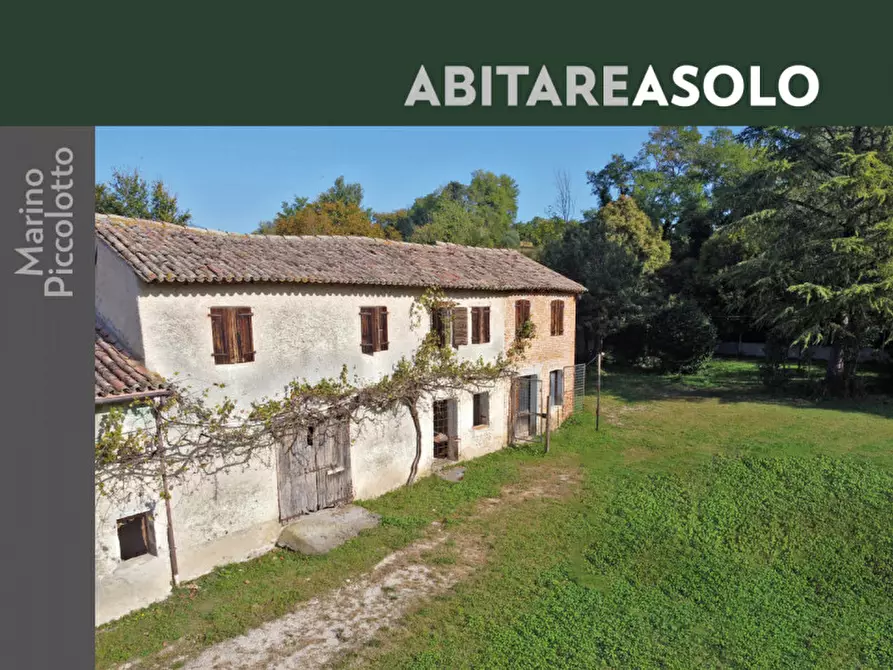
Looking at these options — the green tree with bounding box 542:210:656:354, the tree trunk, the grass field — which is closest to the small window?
the grass field

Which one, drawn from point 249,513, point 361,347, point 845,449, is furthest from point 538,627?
point 845,449

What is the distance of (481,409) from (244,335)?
930cm

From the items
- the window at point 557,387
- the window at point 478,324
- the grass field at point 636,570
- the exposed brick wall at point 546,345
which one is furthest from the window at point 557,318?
the grass field at point 636,570

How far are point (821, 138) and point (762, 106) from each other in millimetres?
24891

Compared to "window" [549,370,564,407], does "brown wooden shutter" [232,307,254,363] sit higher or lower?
higher

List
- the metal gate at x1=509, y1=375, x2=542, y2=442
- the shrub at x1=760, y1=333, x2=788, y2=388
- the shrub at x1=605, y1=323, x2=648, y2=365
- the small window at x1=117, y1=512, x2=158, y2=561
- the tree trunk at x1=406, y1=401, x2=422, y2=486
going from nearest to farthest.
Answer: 1. the small window at x1=117, y1=512, x2=158, y2=561
2. the tree trunk at x1=406, y1=401, x2=422, y2=486
3. the metal gate at x1=509, y1=375, x2=542, y2=442
4. the shrub at x1=760, y1=333, x2=788, y2=388
5. the shrub at x1=605, y1=323, x2=648, y2=365

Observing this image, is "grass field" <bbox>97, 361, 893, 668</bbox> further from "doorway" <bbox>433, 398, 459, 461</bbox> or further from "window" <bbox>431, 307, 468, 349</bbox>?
"window" <bbox>431, 307, 468, 349</bbox>

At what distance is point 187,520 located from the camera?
10.5 meters

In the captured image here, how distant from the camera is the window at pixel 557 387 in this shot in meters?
A: 21.3

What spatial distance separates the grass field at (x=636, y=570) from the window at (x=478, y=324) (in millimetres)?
4055

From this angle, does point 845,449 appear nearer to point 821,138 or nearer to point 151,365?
point 821,138

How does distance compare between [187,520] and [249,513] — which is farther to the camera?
[249,513]

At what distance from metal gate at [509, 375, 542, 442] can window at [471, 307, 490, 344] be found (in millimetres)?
2426

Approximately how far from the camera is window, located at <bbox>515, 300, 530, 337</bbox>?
746 inches
